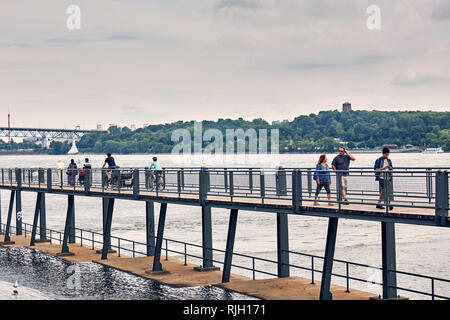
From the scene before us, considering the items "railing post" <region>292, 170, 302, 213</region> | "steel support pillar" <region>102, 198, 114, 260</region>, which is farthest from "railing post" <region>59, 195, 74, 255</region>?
"railing post" <region>292, 170, 302, 213</region>

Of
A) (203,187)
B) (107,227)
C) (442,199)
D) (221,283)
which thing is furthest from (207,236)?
(442,199)

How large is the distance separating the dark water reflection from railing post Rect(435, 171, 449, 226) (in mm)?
9314

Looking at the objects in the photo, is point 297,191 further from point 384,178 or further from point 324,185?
point 384,178

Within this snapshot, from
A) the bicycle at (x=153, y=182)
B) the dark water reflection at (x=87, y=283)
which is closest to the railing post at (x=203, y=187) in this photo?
the dark water reflection at (x=87, y=283)

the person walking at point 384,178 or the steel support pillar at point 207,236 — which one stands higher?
the person walking at point 384,178

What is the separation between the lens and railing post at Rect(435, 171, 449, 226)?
16.7 m

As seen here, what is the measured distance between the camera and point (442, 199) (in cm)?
1678

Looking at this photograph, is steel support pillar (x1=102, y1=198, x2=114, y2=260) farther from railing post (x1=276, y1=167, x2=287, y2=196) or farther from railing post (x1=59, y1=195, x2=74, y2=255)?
railing post (x1=276, y1=167, x2=287, y2=196)

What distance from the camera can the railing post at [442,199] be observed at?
54.9 ft

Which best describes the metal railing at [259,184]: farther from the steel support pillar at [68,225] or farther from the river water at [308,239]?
the river water at [308,239]

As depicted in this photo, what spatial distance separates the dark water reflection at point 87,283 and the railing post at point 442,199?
9.31 metres

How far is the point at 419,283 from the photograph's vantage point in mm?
45000
